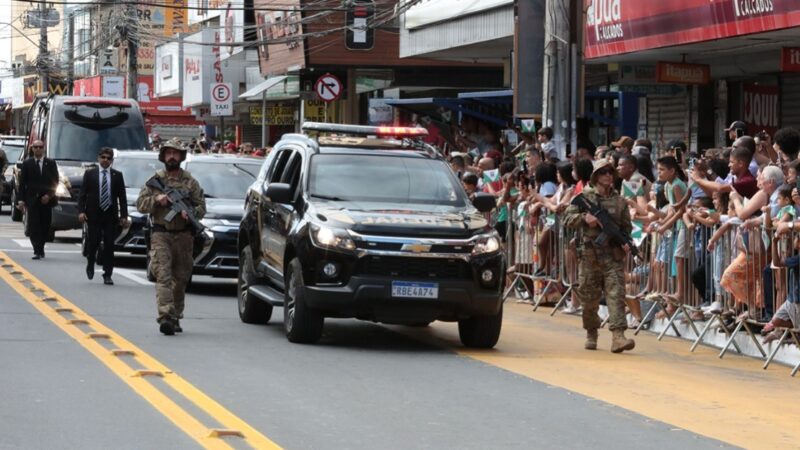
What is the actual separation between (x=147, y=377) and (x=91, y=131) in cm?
2110

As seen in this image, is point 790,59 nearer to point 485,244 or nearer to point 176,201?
point 485,244

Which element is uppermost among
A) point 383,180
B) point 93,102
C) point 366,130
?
point 93,102

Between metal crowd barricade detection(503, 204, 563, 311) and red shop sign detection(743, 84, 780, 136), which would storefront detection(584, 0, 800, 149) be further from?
metal crowd barricade detection(503, 204, 563, 311)

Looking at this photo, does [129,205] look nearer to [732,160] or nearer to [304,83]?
[732,160]

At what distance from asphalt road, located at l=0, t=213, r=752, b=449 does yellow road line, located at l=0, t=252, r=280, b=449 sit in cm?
4

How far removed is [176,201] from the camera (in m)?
15.2

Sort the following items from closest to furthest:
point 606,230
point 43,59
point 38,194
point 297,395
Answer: point 297,395, point 606,230, point 38,194, point 43,59

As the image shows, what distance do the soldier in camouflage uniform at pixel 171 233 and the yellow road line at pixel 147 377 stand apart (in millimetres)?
709

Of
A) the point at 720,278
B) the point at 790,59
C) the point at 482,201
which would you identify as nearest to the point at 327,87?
the point at 790,59

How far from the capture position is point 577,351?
597 inches

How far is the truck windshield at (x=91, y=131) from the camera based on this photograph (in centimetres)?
3173

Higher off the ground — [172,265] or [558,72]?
[558,72]

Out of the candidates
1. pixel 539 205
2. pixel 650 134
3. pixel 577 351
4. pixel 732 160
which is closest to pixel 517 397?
pixel 577 351

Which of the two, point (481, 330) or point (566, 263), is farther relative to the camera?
Answer: point (566, 263)
